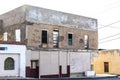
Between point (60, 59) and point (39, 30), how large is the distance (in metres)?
3.98

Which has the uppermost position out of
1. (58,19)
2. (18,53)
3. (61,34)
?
(58,19)

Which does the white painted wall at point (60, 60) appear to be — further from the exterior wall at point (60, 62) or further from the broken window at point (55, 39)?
the broken window at point (55, 39)

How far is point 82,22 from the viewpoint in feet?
106

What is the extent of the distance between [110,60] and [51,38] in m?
12.3

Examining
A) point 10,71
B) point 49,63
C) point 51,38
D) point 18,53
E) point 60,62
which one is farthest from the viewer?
point 60,62

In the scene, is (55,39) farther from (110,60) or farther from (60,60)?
(110,60)

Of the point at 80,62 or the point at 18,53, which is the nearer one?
the point at 18,53

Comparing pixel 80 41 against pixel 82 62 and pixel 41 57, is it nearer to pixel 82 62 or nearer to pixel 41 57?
pixel 82 62

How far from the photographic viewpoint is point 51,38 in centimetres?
2848

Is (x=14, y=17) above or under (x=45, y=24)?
above

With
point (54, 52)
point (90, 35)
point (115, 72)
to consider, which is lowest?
point (115, 72)

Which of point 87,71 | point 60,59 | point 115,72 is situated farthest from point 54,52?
point 115,72

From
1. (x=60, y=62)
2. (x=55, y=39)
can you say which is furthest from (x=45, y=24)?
(x=60, y=62)

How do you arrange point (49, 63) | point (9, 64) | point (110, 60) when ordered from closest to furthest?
point (9, 64)
point (49, 63)
point (110, 60)
